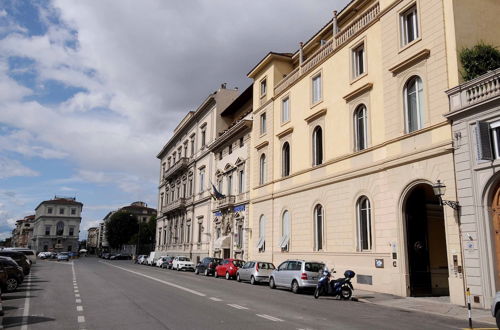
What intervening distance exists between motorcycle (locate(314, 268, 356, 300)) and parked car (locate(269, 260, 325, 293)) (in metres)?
1.72

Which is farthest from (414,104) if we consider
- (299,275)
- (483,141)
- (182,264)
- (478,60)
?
(182,264)

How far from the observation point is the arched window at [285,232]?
29.5 m

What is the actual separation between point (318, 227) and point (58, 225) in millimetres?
121252

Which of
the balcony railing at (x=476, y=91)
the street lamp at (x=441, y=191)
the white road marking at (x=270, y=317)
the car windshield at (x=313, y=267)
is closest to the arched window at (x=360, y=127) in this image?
the balcony railing at (x=476, y=91)

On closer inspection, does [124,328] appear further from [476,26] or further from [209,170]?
[209,170]

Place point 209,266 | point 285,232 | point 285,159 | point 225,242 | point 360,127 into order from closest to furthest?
point 360,127
point 285,232
point 285,159
point 209,266
point 225,242

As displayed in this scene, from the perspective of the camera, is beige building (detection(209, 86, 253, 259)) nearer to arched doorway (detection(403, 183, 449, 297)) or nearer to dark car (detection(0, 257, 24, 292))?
arched doorway (detection(403, 183, 449, 297))

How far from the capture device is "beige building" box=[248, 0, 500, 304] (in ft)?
59.5

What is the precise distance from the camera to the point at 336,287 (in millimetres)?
18141

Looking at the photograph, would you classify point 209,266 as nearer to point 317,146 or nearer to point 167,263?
point 317,146

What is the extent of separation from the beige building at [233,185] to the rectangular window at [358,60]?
1433 centimetres

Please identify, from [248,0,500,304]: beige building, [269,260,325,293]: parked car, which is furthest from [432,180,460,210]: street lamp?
[269,260,325,293]: parked car

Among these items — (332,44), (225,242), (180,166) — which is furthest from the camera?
(180,166)

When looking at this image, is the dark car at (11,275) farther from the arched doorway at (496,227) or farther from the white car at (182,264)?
the white car at (182,264)
